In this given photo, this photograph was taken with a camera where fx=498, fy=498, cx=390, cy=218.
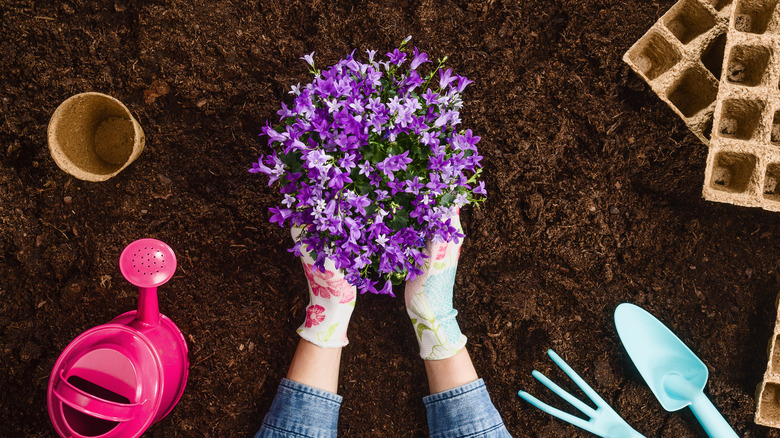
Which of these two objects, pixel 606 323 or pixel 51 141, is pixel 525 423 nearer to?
pixel 606 323

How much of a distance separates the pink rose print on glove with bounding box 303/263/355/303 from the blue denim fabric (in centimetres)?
28

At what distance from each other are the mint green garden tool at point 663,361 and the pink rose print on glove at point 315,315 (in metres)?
0.89

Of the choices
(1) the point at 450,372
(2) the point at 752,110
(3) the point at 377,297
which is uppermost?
(2) the point at 752,110

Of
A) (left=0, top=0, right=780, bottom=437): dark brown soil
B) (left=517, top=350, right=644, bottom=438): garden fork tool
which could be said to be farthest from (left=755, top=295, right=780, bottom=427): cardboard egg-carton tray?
(left=517, top=350, right=644, bottom=438): garden fork tool

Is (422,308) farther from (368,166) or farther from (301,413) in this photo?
(368,166)

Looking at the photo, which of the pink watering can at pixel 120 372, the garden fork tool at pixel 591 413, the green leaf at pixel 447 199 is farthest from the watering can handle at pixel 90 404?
the garden fork tool at pixel 591 413

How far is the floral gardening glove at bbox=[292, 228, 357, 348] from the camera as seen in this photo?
139 cm

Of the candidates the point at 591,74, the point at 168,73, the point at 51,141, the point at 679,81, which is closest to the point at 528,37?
the point at 591,74

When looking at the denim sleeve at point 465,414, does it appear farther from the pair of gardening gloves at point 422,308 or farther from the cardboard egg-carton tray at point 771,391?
the cardboard egg-carton tray at point 771,391

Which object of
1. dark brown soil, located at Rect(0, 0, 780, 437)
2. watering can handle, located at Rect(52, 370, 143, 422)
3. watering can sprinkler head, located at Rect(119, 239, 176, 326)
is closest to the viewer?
watering can handle, located at Rect(52, 370, 143, 422)

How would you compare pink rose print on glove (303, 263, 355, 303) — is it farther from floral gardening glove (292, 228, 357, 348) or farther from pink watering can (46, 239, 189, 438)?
pink watering can (46, 239, 189, 438)

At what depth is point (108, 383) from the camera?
122 centimetres

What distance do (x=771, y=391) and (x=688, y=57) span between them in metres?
1.04

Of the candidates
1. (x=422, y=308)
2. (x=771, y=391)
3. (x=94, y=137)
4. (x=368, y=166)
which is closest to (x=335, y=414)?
(x=422, y=308)
